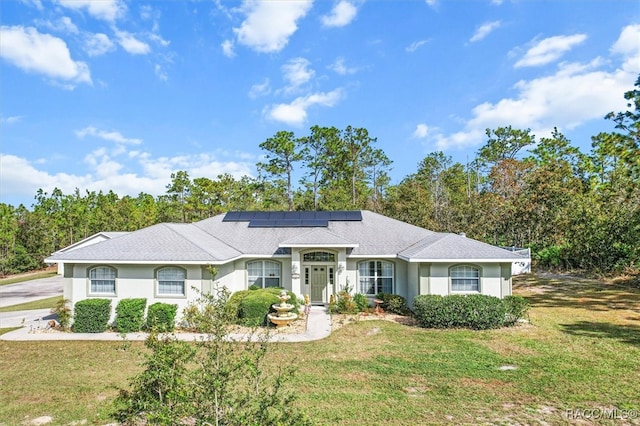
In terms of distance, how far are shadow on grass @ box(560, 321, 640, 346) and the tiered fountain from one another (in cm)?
1126

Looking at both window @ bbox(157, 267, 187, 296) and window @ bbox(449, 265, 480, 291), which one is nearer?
window @ bbox(157, 267, 187, 296)

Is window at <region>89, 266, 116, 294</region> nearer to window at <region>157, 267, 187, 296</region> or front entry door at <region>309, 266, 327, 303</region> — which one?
window at <region>157, 267, 187, 296</region>

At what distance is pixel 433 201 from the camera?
4416 centimetres

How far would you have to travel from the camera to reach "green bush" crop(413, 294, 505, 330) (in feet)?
47.6

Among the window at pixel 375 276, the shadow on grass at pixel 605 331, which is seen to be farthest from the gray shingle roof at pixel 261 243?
the shadow on grass at pixel 605 331

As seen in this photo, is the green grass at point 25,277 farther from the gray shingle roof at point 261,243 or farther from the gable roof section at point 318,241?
the gable roof section at point 318,241

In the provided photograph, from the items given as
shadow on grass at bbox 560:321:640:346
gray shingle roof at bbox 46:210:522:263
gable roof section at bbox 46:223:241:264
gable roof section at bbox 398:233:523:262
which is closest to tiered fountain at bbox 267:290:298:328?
gray shingle roof at bbox 46:210:522:263

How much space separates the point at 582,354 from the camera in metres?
11.4

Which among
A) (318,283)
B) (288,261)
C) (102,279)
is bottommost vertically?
(318,283)

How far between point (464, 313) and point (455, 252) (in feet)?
9.95

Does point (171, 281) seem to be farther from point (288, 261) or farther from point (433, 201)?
point (433, 201)

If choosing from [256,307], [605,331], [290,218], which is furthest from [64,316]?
[605,331]

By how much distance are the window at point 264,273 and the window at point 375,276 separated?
466 cm

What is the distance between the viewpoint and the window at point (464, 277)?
1655 centimetres
